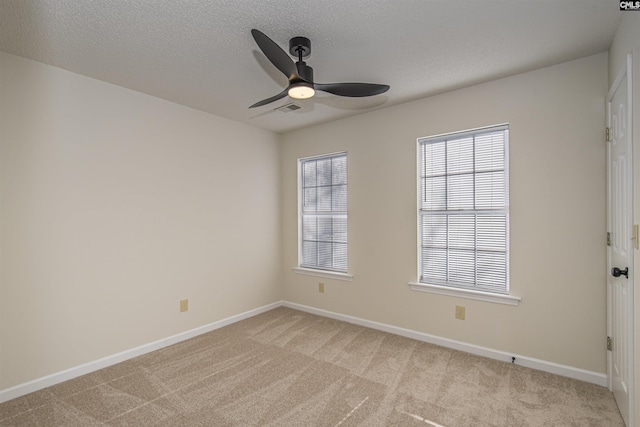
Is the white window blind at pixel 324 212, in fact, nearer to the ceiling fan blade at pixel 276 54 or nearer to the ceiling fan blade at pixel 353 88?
the ceiling fan blade at pixel 353 88

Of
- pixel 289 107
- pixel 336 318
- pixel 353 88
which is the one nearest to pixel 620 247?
pixel 353 88

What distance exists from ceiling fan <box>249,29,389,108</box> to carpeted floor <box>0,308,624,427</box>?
2193 mm

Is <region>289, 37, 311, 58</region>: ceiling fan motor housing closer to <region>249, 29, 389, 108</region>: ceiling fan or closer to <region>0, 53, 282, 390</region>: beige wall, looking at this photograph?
<region>249, 29, 389, 108</region>: ceiling fan

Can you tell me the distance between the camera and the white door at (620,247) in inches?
72.0

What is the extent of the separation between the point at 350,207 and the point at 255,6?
8.04 ft

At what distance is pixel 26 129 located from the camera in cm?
237

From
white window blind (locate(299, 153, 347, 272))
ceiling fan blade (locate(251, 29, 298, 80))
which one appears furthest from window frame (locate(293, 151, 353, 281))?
ceiling fan blade (locate(251, 29, 298, 80))

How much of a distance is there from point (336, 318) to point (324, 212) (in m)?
1.39

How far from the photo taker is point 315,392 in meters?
2.34

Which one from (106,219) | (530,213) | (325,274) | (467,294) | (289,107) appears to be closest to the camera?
(530,213)

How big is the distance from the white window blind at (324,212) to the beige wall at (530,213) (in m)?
0.50

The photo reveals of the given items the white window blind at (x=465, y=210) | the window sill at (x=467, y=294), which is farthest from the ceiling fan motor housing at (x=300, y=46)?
the window sill at (x=467, y=294)

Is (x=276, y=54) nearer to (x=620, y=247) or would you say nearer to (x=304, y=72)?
(x=304, y=72)

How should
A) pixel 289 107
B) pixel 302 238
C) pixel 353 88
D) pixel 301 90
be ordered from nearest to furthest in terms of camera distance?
pixel 301 90
pixel 353 88
pixel 289 107
pixel 302 238
